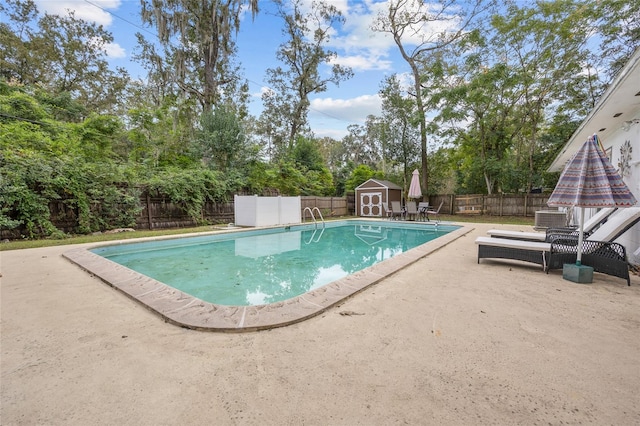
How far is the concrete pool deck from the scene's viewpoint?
136 centimetres

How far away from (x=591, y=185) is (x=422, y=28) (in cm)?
1727

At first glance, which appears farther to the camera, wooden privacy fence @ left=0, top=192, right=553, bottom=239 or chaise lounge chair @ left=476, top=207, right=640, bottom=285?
wooden privacy fence @ left=0, top=192, right=553, bottom=239

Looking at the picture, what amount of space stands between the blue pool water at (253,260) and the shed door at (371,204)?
6524 millimetres

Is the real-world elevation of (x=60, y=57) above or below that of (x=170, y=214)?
above

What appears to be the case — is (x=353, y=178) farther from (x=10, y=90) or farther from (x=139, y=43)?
(x=10, y=90)

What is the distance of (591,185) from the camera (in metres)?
3.46

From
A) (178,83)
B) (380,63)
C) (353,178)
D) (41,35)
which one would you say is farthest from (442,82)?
(41,35)

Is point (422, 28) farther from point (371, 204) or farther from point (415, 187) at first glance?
point (371, 204)

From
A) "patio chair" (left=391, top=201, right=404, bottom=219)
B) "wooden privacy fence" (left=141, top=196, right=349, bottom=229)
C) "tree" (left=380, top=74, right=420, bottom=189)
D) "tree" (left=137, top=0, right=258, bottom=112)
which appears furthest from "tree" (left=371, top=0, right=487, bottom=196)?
"wooden privacy fence" (left=141, top=196, right=349, bottom=229)

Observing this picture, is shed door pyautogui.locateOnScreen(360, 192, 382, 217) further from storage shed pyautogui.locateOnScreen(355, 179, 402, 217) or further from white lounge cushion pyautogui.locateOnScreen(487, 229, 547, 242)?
white lounge cushion pyautogui.locateOnScreen(487, 229, 547, 242)

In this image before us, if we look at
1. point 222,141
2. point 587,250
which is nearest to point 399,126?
point 222,141

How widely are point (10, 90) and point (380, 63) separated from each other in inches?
731

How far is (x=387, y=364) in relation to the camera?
1767 mm

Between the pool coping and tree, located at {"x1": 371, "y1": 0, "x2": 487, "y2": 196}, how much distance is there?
1492 centimetres
